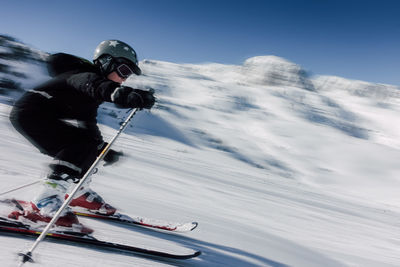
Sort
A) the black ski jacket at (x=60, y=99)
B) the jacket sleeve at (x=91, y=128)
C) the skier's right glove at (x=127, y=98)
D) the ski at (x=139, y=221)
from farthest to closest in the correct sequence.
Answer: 1. the ski at (x=139, y=221)
2. the jacket sleeve at (x=91, y=128)
3. the black ski jacket at (x=60, y=99)
4. the skier's right glove at (x=127, y=98)

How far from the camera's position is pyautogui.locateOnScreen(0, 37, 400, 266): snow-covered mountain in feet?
9.15

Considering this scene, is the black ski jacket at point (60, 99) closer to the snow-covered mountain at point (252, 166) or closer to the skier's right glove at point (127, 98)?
the skier's right glove at point (127, 98)

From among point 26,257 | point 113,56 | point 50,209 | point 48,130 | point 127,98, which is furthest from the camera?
point 113,56

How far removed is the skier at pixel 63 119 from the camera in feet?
6.15

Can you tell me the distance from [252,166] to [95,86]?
904 inches

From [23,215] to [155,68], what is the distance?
70573mm

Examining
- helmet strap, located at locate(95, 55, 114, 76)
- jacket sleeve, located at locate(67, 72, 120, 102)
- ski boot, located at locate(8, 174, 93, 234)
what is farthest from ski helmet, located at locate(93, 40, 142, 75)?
ski boot, located at locate(8, 174, 93, 234)

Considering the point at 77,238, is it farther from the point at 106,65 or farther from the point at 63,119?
the point at 106,65

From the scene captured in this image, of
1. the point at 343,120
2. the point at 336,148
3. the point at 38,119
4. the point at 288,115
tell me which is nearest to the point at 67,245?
the point at 38,119

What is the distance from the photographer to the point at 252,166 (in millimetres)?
23719

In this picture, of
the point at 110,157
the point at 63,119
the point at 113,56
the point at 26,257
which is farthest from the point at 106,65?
the point at 26,257

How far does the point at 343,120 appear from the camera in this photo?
5294cm

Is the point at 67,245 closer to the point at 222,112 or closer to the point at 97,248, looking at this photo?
the point at 97,248

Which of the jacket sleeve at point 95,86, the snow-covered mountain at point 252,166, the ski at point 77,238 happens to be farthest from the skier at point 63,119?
the snow-covered mountain at point 252,166
